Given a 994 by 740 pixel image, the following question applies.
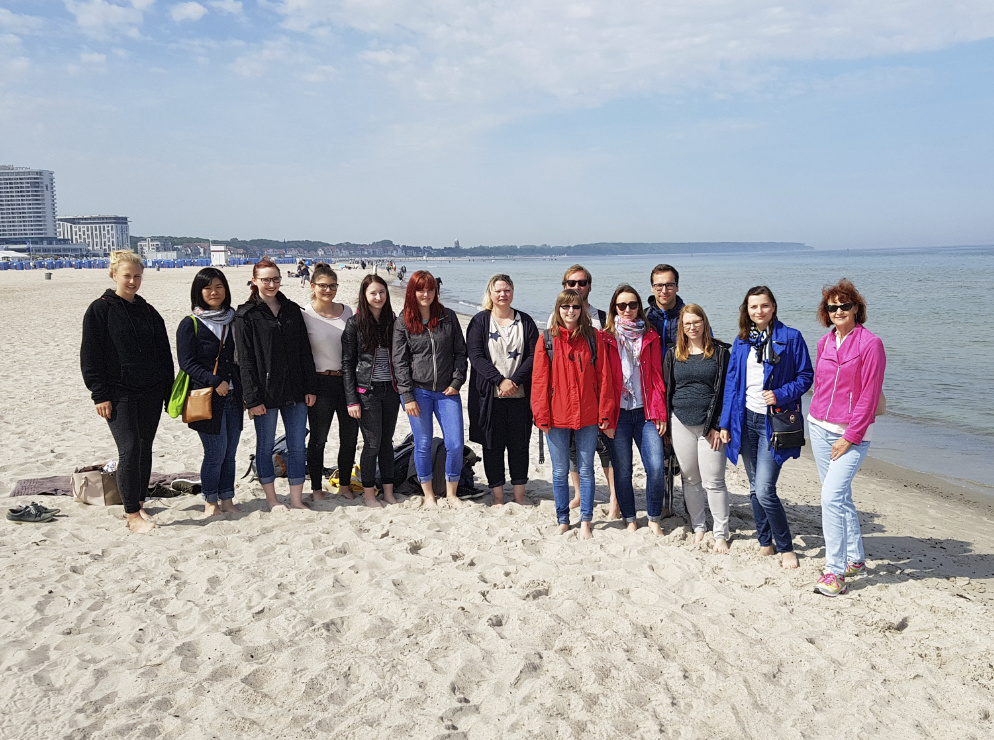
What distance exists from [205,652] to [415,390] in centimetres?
240

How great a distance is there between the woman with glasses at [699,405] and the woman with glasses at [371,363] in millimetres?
2005

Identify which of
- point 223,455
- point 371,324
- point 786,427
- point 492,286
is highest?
point 492,286

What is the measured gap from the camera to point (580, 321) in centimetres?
468

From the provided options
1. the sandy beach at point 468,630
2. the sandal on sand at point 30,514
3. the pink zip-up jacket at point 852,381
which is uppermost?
the pink zip-up jacket at point 852,381

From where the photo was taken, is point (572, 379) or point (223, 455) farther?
point (223, 455)

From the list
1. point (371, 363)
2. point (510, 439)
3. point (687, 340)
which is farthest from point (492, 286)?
point (687, 340)

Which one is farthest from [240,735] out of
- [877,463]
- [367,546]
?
[877,463]

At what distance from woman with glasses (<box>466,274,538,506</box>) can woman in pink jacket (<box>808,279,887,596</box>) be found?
6.34 feet

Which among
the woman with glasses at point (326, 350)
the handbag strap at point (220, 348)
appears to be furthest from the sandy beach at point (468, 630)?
the handbag strap at point (220, 348)

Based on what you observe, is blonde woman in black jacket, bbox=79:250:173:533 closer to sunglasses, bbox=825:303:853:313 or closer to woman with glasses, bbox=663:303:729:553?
woman with glasses, bbox=663:303:729:553

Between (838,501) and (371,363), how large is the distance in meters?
3.17

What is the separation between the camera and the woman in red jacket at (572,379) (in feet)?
15.3

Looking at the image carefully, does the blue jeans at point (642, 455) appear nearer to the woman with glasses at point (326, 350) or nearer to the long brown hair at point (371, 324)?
the long brown hair at point (371, 324)

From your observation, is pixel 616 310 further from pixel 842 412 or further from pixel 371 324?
pixel 371 324
